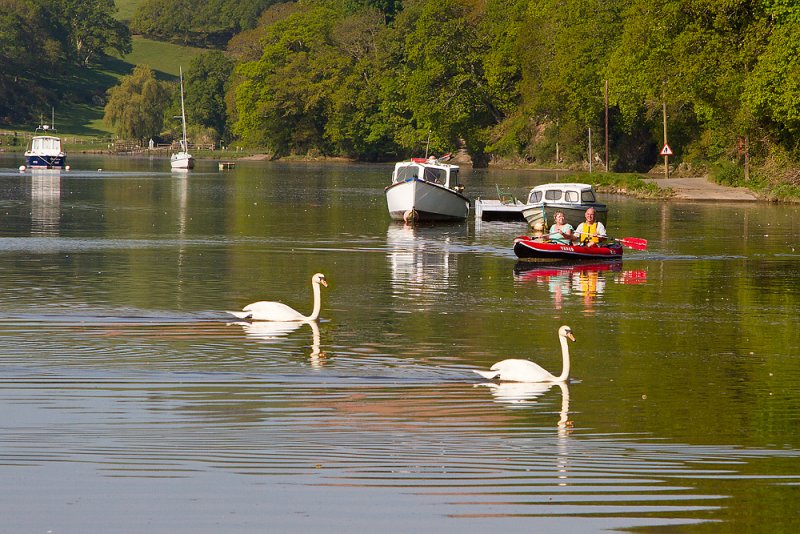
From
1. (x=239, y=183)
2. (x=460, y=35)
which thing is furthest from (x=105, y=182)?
(x=460, y=35)

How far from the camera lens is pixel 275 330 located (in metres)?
23.6

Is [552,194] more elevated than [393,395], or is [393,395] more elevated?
[552,194]

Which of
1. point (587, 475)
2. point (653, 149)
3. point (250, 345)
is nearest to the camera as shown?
point (587, 475)

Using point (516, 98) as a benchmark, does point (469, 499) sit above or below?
below

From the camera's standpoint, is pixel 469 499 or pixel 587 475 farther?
pixel 587 475

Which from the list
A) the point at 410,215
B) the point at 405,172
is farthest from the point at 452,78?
the point at 410,215

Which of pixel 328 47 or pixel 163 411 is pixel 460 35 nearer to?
pixel 328 47

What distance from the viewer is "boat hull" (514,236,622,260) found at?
1462 inches

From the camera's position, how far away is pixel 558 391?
1814 cm

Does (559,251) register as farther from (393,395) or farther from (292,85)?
(292,85)

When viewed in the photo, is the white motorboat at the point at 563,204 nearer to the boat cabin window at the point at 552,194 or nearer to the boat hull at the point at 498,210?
the boat cabin window at the point at 552,194

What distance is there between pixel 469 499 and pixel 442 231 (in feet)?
132

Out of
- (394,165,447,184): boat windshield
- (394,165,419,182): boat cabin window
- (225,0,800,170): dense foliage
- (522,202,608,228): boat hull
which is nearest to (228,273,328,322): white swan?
(522,202,608,228): boat hull

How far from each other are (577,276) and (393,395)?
18358 mm
